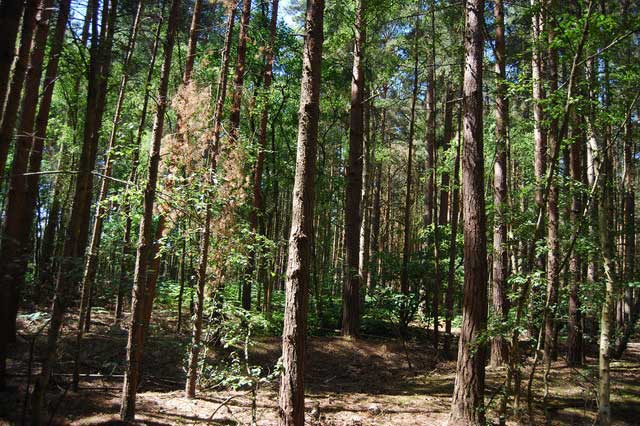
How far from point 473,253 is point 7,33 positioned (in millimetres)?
5524

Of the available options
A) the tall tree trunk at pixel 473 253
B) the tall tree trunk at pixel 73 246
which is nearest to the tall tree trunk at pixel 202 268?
the tall tree trunk at pixel 73 246

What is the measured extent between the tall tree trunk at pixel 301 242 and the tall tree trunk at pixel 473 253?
7.34ft

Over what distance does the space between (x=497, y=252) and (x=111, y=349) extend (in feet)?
28.9

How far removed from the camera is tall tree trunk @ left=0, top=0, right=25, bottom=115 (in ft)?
10.8

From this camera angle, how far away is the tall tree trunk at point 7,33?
3.29 m

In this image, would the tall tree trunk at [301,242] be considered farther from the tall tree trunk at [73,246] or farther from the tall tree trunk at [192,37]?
the tall tree trunk at [192,37]

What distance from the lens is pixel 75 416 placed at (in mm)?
5617

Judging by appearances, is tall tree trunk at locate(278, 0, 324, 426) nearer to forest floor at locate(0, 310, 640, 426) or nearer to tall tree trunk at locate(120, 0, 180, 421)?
forest floor at locate(0, 310, 640, 426)

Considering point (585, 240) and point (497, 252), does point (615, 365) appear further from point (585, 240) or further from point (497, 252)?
point (585, 240)

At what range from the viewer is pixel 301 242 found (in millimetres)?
4668

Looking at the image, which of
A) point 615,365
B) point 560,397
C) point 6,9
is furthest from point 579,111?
point 615,365

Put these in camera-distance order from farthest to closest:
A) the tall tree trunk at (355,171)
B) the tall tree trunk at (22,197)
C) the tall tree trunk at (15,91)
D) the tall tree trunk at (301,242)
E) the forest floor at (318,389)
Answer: the tall tree trunk at (355,171), the tall tree trunk at (22,197), the forest floor at (318,389), the tall tree trunk at (301,242), the tall tree trunk at (15,91)

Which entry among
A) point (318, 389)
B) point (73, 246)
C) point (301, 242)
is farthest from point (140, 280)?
point (318, 389)

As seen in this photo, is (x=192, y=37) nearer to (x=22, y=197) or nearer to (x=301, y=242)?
(x=22, y=197)
